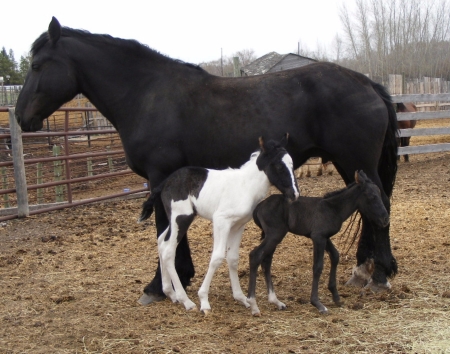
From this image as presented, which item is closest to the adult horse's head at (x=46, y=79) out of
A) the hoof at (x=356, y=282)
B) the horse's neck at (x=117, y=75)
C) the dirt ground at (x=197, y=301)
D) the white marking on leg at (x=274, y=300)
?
the horse's neck at (x=117, y=75)

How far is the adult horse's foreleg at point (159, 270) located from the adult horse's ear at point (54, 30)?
159 cm

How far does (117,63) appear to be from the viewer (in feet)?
14.9

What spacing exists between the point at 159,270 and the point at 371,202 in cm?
182

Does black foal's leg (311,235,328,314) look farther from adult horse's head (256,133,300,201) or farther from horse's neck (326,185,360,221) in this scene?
adult horse's head (256,133,300,201)

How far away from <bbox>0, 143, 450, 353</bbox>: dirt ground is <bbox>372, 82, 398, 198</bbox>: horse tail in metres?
0.87

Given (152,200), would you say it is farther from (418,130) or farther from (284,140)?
(418,130)

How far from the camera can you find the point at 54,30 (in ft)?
14.4

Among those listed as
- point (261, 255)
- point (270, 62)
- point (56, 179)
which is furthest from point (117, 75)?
point (270, 62)

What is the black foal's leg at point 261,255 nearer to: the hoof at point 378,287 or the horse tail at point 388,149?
the hoof at point 378,287

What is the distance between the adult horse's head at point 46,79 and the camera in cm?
444

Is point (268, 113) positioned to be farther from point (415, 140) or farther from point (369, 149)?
point (415, 140)

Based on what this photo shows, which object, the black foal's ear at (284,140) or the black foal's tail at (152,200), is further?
the black foal's tail at (152,200)

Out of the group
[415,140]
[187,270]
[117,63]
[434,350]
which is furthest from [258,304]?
[415,140]

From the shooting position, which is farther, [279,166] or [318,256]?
[318,256]
